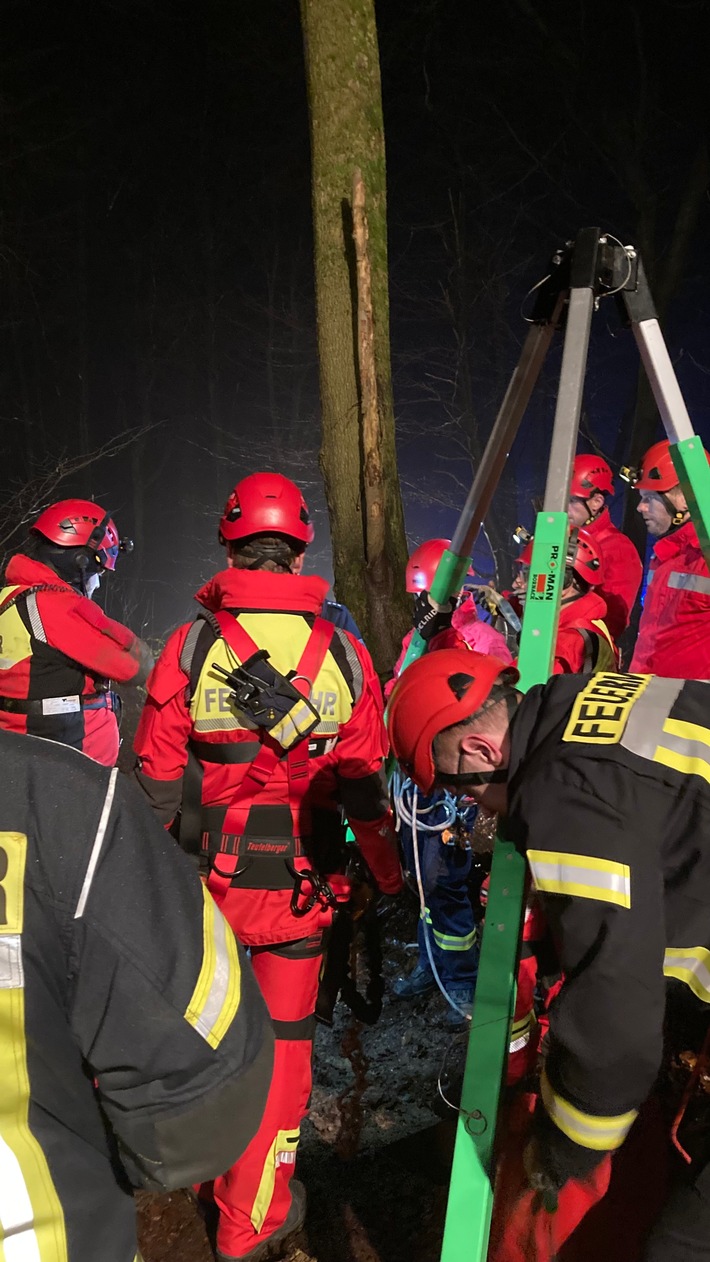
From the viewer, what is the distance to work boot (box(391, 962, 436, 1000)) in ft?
12.9

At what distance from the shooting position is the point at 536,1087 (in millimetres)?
2605

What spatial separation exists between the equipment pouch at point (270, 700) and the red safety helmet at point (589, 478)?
8.38 feet

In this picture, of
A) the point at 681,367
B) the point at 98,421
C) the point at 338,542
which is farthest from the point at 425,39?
the point at 338,542

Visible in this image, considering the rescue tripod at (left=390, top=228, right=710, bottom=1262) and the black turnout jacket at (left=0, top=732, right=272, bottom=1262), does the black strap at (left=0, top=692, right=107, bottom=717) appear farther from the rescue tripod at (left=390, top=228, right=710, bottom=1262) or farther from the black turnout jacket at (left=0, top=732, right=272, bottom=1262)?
the black turnout jacket at (left=0, top=732, right=272, bottom=1262)

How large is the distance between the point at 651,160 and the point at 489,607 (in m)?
12.0

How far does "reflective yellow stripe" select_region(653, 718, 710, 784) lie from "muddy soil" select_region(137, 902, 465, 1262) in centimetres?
198

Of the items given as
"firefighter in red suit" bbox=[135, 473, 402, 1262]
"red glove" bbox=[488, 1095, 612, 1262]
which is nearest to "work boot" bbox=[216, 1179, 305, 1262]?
"firefighter in red suit" bbox=[135, 473, 402, 1262]

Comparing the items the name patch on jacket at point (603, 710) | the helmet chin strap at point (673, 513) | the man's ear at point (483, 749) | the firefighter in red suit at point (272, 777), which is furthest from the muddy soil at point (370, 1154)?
the helmet chin strap at point (673, 513)

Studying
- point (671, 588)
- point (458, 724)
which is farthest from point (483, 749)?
point (671, 588)

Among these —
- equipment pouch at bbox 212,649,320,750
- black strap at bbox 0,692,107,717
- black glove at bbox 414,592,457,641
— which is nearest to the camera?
equipment pouch at bbox 212,649,320,750

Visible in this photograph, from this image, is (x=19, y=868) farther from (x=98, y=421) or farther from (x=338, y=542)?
(x=98, y=421)

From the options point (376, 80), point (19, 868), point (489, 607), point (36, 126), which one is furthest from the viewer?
point (36, 126)

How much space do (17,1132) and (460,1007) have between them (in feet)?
10.1

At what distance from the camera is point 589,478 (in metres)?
4.35
